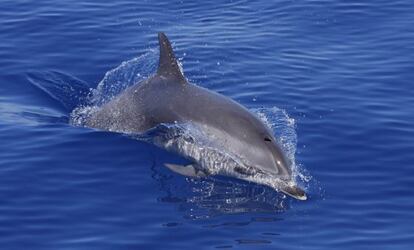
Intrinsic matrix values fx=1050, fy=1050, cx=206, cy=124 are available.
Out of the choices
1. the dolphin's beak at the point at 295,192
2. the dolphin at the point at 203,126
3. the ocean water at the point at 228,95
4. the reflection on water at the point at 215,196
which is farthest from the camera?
the dolphin at the point at 203,126

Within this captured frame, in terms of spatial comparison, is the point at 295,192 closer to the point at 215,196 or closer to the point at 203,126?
the point at 215,196

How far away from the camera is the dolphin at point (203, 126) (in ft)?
51.6

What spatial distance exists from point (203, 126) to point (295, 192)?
2.07 m

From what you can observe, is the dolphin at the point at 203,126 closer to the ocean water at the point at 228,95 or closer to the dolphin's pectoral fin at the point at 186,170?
the dolphin's pectoral fin at the point at 186,170

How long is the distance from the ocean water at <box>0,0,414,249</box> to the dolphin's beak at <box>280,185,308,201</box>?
119 millimetres

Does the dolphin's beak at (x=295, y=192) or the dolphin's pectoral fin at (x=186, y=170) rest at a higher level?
the dolphin's pectoral fin at (x=186, y=170)

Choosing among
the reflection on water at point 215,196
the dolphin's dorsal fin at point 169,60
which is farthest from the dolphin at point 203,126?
the reflection on water at point 215,196

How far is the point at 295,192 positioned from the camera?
1530 centimetres

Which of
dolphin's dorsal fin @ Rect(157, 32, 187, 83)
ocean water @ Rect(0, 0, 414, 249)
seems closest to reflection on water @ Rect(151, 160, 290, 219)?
ocean water @ Rect(0, 0, 414, 249)

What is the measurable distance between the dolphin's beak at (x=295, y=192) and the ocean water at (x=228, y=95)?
0.39 ft

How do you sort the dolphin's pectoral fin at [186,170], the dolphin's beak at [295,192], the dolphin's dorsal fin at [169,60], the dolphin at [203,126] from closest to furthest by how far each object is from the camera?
the dolphin's beak at [295,192]
the dolphin at [203,126]
the dolphin's pectoral fin at [186,170]
the dolphin's dorsal fin at [169,60]

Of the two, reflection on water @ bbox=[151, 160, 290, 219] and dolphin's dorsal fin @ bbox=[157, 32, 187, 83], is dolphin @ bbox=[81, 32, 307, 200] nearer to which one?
dolphin's dorsal fin @ bbox=[157, 32, 187, 83]

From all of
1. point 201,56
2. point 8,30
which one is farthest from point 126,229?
point 8,30

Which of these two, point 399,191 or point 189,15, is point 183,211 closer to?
point 399,191
